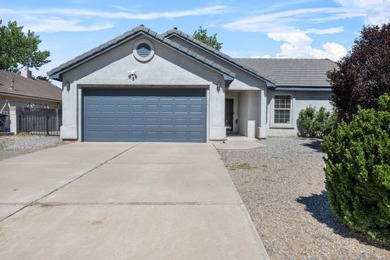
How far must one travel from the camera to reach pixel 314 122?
1834 cm

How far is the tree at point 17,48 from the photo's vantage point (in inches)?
1885

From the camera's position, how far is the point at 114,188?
6.64m

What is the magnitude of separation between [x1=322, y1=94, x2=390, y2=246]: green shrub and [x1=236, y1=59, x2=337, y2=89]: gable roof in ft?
47.7

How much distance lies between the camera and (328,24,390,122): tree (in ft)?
35.6

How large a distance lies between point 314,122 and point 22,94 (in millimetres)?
20565

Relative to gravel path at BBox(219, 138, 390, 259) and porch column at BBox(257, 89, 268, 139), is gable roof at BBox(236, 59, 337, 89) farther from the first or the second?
gravel path at BBox(219, 138, 390, 259)

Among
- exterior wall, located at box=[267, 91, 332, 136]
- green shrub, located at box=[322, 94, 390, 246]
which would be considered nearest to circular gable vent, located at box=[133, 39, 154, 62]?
exterior wall, located at box=[267, 91, 332, 136]

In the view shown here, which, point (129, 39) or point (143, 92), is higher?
point (129, 39)

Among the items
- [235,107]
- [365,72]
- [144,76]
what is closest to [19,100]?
[144,76]

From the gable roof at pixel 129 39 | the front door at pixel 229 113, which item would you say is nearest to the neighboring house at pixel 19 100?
the gable roof at pixel 129 39

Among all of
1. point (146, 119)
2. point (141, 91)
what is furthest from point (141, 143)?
point (141, 91)

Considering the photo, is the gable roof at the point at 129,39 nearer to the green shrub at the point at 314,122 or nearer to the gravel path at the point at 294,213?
the gravel path at the point at 294,213

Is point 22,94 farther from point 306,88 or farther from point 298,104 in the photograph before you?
point 306,88

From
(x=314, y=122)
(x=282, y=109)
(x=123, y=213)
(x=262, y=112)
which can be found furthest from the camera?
(x=282, y=109)
